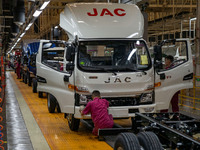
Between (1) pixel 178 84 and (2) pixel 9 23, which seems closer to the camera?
(1) pixel 178 84

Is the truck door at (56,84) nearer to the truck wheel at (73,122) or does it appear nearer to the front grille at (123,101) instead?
the truck wheel at (73,122)

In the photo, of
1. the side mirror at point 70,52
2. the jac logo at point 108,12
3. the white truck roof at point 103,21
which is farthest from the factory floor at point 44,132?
the jac logo at point 108,12

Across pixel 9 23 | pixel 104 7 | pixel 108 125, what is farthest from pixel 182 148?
pixel 9 23

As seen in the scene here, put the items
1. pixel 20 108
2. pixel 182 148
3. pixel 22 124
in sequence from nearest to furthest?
pixel 182 148 → pixel 22 124 → pixel 20 108

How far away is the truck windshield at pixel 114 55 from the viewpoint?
28.9ft

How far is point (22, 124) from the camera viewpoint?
35.2ft

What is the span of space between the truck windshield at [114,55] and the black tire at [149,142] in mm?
3751

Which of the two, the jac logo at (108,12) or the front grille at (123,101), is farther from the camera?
the jac logo at (108,12)

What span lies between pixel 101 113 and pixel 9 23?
29.0m

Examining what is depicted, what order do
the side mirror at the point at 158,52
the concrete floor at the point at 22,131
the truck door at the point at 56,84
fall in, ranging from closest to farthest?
the concrete floor at the point at 22,131, the side mirror at the point at 158,52, the truck door at the point at 56,84

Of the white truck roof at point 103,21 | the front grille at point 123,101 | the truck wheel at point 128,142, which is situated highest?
the white truck roof at point 103,21

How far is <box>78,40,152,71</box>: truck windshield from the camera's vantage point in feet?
28.9

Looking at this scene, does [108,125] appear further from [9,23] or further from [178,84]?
[9,23]

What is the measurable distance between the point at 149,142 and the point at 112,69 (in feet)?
12.9
